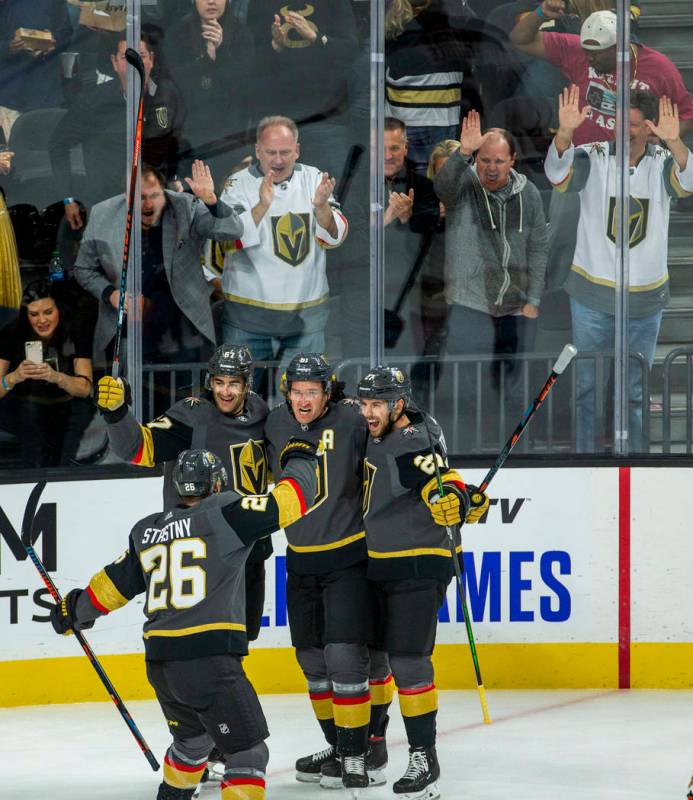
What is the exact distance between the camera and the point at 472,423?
6.02 metres

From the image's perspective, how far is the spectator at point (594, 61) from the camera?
601 cm

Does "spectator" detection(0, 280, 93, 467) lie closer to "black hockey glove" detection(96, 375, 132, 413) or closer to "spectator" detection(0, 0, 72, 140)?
"spectator" detection(0, 0, 72, 140)

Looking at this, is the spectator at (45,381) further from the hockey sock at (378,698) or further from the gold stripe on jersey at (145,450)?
the hockey sock at (378,698)

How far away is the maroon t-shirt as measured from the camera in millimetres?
6012

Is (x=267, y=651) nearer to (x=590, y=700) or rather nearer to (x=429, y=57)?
(x=590, y=700)

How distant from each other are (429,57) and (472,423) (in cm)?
147

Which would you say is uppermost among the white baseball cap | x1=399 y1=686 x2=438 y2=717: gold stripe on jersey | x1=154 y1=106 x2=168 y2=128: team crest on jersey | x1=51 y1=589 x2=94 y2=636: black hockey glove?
the white baseball cap

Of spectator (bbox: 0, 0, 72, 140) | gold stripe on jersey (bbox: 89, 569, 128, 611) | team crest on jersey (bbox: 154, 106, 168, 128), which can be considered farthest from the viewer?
team crest on jersey (bbox: 154, 106, 168, 128)

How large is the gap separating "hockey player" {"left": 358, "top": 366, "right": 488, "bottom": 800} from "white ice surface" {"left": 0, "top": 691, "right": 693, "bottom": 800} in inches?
10.7

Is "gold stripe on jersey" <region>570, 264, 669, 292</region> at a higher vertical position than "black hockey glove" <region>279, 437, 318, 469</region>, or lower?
higher

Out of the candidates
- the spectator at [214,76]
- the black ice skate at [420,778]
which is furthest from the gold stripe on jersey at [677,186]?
the black ice skate at [420,778]

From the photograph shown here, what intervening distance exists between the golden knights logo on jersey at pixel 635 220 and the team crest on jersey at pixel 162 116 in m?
1.78

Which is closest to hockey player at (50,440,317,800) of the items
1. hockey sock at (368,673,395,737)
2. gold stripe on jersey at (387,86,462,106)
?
hockey sock at (368,673,395,737)

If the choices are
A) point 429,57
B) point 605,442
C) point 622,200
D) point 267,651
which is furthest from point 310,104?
point 267,651
